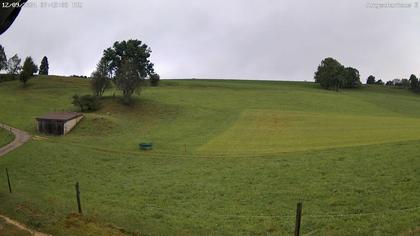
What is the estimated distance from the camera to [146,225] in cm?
2128

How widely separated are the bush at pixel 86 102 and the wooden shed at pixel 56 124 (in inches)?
621

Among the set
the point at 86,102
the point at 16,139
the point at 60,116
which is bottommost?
the point at 16,139

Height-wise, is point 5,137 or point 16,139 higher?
point 5,137

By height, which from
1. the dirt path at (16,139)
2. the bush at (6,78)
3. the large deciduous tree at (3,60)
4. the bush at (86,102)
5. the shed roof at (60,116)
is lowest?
the dirt path at (16,139)

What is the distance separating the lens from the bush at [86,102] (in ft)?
273

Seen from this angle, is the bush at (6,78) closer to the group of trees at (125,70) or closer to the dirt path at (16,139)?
the group of trees at (125,70)

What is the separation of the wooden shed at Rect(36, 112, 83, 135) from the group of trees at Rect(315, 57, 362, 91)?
324ft

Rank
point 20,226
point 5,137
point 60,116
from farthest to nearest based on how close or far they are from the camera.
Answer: point 60,116, point 5,137, point 20,226

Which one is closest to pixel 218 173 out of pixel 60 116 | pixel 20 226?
pixel 20 226

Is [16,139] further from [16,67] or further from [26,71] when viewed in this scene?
[16,67]

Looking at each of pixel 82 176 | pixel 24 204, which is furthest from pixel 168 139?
pixel 24 204

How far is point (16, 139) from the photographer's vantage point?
5603cm

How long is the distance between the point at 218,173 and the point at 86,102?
171 ft

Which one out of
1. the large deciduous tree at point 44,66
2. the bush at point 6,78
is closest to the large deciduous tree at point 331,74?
the bush at point 6,78
